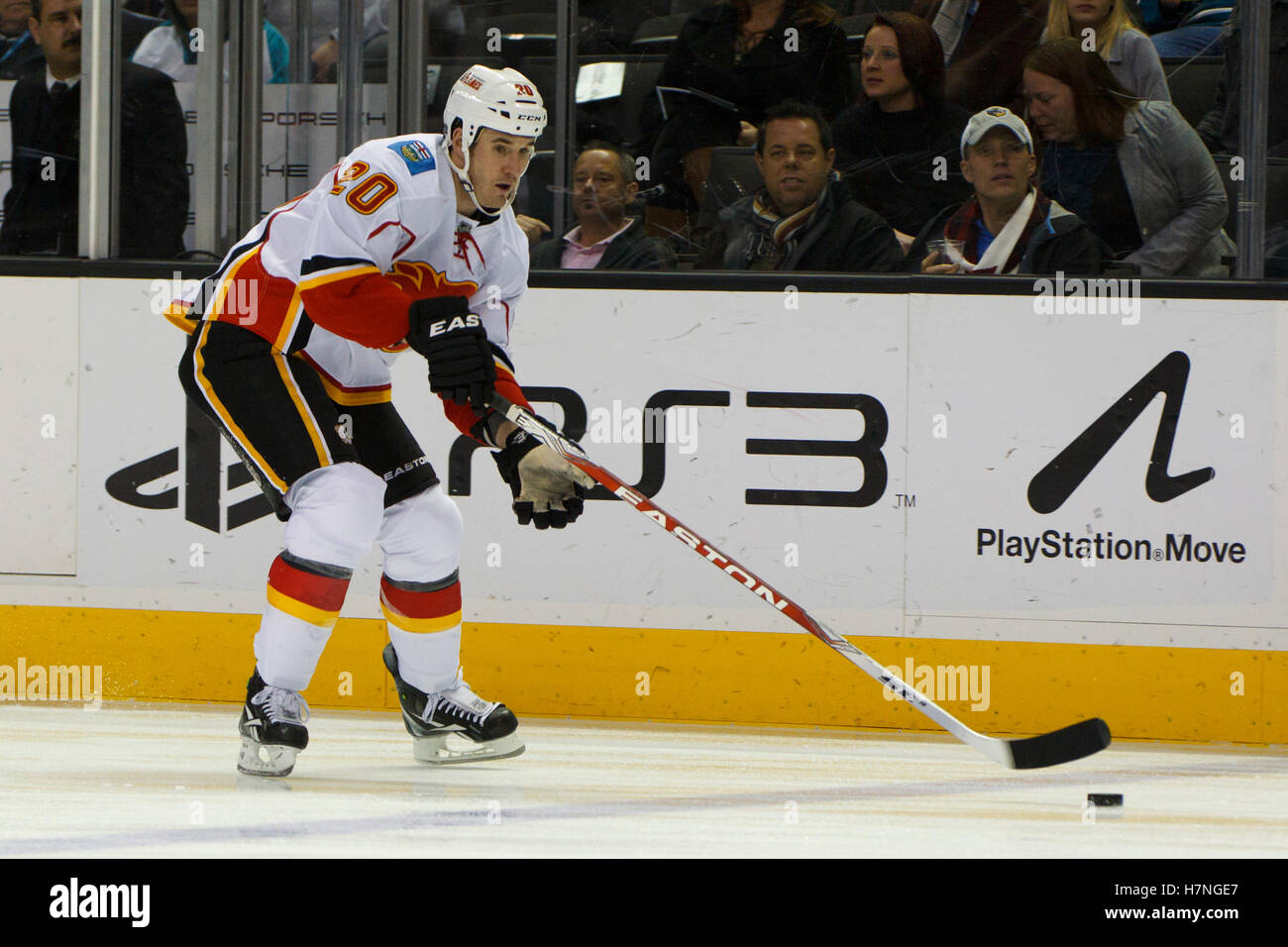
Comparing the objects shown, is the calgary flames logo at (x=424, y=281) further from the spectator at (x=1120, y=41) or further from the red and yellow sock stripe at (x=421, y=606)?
the spectator at (x=1120, y=41)

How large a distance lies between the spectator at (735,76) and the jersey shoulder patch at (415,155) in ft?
3.48

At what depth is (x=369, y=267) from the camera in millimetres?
3074

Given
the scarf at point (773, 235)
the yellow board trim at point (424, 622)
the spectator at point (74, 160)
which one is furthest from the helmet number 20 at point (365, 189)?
the spectator at point (74, 160)

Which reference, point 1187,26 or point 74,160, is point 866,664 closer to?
point 1187,26

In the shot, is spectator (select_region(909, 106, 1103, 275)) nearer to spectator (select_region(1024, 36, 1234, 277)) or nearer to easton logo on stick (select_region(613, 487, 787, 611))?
spectator (select_region(1024, 36, 1234, 277))

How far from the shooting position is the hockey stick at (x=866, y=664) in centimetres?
290

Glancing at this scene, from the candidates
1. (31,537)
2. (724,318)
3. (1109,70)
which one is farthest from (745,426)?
(31,537)

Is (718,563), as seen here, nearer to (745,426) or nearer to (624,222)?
(745,426)

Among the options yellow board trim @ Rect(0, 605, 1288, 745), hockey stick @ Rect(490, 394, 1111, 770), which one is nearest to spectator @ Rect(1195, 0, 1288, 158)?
yellow board trim @ Rect(0, 605, 1288, 745)

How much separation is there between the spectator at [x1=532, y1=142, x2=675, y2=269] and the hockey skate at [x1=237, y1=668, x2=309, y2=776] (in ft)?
4.43

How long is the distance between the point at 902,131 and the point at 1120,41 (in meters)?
0.52

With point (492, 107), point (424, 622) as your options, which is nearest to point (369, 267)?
point (492, 107)

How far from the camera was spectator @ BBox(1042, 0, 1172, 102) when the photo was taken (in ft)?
12.9

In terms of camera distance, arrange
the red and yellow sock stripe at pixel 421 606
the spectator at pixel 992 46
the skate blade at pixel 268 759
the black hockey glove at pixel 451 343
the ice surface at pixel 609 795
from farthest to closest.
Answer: the spectator at pixel 992 46 → the red and yellow sock stripe at pixel 421 606 → the skate blade at pixel 268 759 → the black hockey glove at pixel 451 343 → the ice surface at pixel 609 795
